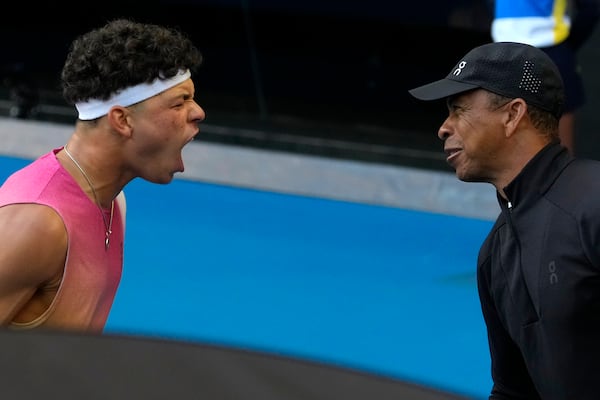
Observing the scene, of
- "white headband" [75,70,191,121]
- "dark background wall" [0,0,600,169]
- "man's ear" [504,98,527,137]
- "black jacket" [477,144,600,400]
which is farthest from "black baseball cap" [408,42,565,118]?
"dark background wall" [0,0,600,169]

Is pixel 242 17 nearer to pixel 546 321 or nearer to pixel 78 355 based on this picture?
pixel 546 321

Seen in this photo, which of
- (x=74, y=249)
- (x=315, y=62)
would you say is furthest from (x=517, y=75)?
(x=315, y=62)

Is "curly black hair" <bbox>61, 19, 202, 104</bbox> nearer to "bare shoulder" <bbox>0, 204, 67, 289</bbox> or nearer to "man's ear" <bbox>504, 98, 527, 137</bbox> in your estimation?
"bare shoulder" <bbox>0, 204, 67, 289</bbox>

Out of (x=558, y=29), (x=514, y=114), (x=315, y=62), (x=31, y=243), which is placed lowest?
(x=315, y=62)

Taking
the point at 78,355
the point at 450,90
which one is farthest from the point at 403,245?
the point at 78,355

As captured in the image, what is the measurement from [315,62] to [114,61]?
508 centimetres

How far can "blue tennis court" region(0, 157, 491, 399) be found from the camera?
5.85 meters

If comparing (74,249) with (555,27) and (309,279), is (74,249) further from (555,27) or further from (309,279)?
(555,27)

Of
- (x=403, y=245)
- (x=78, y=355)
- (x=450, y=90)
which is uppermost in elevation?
(x=78, y=355)

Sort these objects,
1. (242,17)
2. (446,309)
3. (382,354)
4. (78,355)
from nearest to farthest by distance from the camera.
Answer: (78,355) → (382,354) → (446,309) → (242,17)

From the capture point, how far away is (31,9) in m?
8.92

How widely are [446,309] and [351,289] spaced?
0.50 meters

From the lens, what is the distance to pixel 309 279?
21.9ft

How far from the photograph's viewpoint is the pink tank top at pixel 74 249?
3.14 m
